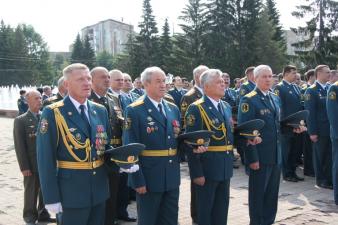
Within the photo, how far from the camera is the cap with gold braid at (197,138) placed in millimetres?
4074

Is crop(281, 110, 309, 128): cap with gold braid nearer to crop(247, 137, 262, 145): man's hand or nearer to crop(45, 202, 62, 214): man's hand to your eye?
crop(247, 137, 262, 145): man's hand

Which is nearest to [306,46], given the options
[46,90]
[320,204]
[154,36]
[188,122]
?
[154,36]

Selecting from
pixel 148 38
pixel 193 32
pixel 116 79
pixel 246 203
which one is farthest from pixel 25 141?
pixel 148 38

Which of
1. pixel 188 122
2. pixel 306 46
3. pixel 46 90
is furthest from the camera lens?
pixel 306 46

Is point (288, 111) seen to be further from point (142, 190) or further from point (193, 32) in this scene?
point (193, 32)

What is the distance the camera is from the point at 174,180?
13.7ft

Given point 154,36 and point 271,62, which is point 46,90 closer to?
point 271,62

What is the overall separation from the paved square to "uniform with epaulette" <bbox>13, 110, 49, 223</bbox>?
257 mm

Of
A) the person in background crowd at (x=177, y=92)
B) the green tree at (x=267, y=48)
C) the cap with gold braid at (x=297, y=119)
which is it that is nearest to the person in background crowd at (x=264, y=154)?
the cap with gold braid at (x=297, y=119)

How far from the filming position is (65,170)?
350cm

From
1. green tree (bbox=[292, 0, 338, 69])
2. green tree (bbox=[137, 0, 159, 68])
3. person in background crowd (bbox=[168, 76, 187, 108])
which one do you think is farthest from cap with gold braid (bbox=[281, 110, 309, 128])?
green tree (bbox=[137, 0, 159, 68])

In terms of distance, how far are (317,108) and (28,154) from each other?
5054mm

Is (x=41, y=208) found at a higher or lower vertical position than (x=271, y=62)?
lower

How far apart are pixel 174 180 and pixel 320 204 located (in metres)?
3.37
